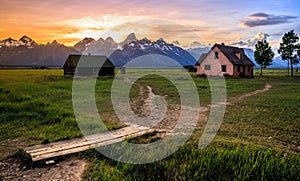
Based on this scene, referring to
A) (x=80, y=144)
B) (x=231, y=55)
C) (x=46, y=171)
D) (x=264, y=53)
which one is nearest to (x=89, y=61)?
(x=231, y=55)

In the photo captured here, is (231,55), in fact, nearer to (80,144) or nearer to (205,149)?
(205,149)

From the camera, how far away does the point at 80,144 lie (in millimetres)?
9203

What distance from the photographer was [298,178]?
7066 mm

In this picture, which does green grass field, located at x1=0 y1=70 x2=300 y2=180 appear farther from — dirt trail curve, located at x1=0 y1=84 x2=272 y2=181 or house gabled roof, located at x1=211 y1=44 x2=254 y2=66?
A: house gabled roof, located at x1=211 y1=44 x2=254 y2=66

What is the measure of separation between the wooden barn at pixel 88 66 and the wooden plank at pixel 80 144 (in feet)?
162

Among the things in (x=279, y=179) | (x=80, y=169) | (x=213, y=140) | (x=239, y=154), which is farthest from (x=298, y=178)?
(x=80, y=169)

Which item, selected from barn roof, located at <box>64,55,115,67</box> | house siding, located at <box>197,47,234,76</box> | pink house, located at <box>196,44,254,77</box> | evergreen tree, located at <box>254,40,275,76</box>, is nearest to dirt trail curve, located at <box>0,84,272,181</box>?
barn roof, located at <box>64,55,115,67</box>

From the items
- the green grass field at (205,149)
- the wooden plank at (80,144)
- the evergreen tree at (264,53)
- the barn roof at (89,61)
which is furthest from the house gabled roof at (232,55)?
the wooden plank at (80,144)

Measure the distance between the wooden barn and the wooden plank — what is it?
4950 cm

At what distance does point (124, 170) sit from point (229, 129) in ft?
20.6

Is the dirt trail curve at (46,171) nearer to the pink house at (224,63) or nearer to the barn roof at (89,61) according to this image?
the barn roof at (89,61)

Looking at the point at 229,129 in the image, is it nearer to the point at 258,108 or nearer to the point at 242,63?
the point at 258,108

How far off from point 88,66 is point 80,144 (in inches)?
2029

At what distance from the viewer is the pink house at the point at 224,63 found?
5769 centimetres
